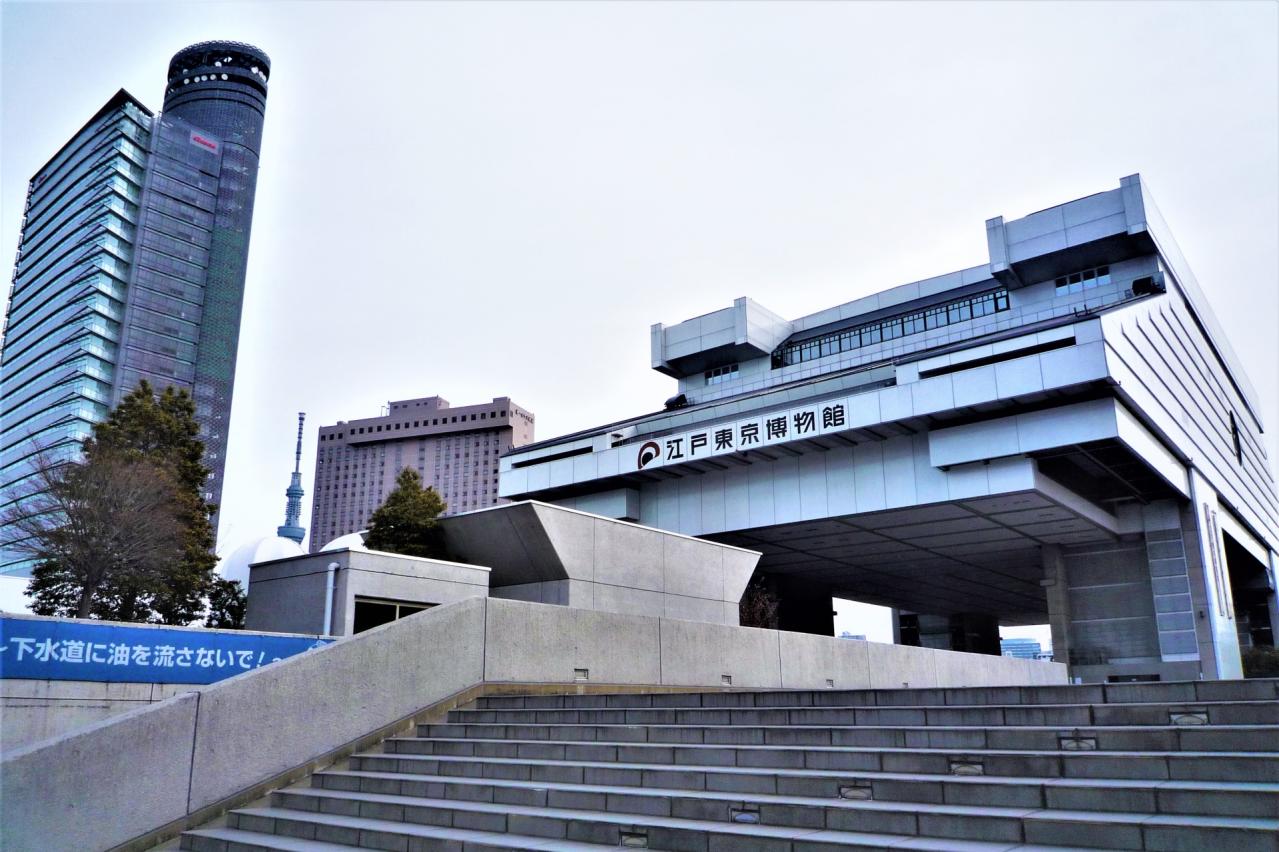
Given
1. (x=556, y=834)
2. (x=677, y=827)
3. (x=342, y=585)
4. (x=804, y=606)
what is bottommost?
(x=556, y=834)

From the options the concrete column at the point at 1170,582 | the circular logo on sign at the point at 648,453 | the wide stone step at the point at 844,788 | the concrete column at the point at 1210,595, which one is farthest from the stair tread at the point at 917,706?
the concrete column at the point at 1170,582

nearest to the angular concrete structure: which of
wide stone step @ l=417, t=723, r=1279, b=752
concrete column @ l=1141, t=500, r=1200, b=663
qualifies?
wide stone step @ l=417, t=723, r=1279, b=752

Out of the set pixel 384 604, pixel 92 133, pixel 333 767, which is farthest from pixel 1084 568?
pixel 92 133

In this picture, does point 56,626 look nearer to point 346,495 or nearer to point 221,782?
point 221,782

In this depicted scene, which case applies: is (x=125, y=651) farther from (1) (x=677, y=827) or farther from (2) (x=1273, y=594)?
(2) (x=1273, y=594)

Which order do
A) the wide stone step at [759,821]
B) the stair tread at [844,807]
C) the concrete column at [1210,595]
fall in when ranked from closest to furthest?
the wide stone step at [759,821] < the stair tread at [844,807] < the concrete column at [1210,595]

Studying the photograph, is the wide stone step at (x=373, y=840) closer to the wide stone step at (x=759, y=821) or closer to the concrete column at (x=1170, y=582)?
the wide stone step at (x=759, y=821)

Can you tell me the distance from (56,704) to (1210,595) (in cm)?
3548

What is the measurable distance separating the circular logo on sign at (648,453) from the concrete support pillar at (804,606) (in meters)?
12.3

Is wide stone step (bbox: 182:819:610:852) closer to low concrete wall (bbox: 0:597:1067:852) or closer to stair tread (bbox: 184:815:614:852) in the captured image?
stair tread (bbox: 184:815:614:852)

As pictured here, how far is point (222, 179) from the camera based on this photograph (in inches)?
5428

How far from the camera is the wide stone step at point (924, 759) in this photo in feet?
19.0

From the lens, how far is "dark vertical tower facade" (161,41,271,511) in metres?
126

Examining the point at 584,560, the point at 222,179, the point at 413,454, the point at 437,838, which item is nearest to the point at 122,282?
the point at 222,179
